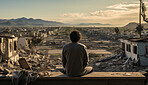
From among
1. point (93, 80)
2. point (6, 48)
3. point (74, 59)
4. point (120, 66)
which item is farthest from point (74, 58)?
point (120, 66)

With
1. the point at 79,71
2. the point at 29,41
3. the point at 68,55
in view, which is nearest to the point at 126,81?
the point at 79,71

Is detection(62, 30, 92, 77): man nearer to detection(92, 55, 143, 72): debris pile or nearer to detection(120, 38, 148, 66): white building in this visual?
detection(92, 55, 143, 72): debris pile

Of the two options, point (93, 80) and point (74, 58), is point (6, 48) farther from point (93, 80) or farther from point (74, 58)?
point (93, 80)

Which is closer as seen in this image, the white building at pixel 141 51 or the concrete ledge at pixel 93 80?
the concrete ledge at pixel 93 80

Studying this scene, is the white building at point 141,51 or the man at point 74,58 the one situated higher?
the man at point 74,58

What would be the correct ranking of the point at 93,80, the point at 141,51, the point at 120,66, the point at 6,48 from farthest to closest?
the point at 120,66 < the point at 6,48 < the point at 141,51 < the point at 93,80

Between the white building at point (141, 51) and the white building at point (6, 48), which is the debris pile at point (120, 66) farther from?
the white building at point (6, 48)

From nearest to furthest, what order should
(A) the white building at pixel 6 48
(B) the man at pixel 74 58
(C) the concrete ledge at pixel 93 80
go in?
1. (C) the concrete ledge at pixel 93 80
2. (B) the man at pixel 74 58
3. (A) the white building at pixel 6 48

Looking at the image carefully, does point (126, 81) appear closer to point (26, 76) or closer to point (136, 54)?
point (26, 76)

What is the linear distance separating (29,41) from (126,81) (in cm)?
2621

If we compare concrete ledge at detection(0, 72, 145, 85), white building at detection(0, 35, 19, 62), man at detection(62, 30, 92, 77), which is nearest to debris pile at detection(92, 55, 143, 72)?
white building at detection(0, 35, 19, 62)

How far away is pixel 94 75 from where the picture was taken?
16.5 ft

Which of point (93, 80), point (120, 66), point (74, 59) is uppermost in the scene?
point (74, 59)

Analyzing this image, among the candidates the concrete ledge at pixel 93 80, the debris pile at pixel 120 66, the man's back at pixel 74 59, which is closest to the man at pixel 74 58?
the man's back at pixel 74 59
